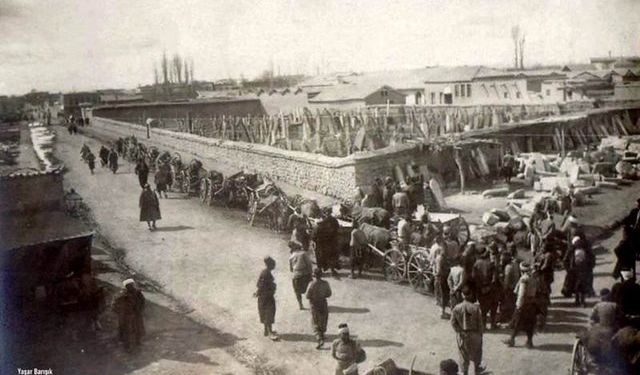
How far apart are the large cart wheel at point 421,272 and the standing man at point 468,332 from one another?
7.23ft

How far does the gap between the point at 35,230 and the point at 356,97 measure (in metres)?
34.7

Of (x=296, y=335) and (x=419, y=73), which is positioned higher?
(x=419, y=73)

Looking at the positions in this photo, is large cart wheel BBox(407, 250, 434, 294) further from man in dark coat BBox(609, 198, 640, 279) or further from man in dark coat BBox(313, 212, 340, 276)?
man in dark coat BBox(609, 198, 640, 279)

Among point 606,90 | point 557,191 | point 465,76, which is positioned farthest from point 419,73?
point 557,191

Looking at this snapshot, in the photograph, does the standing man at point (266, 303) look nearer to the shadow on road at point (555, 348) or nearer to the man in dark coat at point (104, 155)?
the shadow on road at point (555, 348)

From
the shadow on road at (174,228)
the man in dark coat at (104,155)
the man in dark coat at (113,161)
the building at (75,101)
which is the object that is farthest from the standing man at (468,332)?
the building at (75,101)

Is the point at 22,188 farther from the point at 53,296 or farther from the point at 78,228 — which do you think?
the point at 53,296

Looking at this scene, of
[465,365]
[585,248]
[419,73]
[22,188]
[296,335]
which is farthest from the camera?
[419,73]

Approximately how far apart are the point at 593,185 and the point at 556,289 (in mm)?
7933

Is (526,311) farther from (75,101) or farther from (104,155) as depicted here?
(75,101)

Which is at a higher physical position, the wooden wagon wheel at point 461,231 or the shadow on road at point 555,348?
the wooden wagon wheel at point 461,231

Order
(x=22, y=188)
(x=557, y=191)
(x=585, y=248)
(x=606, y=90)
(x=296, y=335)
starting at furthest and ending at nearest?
(x=606, y=90), (x=557, y=191), (x=22, y=188), (x=585, y=248), (x=296, y=335)

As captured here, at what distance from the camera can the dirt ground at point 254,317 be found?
6.73 m

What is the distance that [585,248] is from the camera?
27.4 ft
